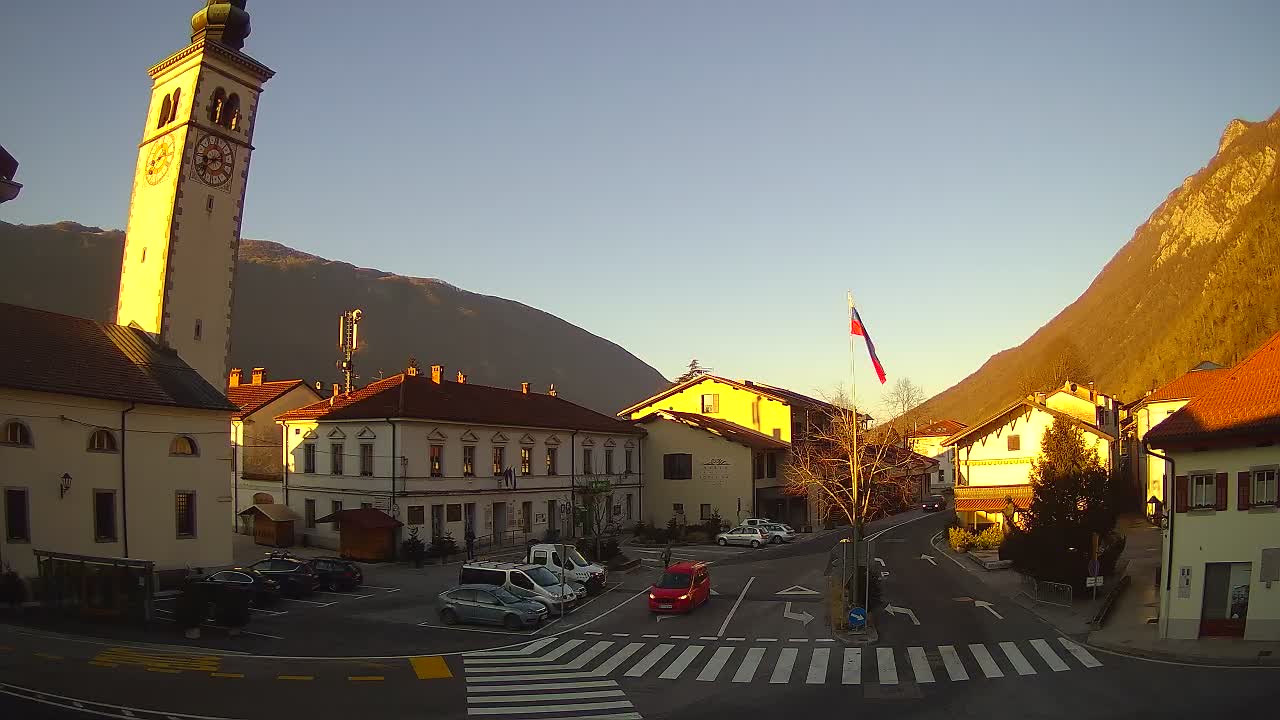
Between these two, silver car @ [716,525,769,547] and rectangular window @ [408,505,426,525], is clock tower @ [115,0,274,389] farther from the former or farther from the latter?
silver car @ [716,525,769,547]

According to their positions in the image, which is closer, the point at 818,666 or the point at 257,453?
the point at 818,666

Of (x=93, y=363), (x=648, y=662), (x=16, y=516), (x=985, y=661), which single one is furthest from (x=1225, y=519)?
(x=93, y=363)

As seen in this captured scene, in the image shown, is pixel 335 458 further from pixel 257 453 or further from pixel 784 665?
pixel 784 665

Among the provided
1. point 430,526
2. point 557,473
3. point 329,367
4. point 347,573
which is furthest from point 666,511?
point 329,367

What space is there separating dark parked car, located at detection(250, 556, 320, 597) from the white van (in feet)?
31.0

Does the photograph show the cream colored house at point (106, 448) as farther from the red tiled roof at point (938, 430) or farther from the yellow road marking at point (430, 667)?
the red tiled roof at point (938, 430)

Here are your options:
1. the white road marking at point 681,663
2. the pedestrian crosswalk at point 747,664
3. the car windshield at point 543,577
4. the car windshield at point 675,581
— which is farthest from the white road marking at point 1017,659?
the car windshield at point 543,577

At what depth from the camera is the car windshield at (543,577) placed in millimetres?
34094

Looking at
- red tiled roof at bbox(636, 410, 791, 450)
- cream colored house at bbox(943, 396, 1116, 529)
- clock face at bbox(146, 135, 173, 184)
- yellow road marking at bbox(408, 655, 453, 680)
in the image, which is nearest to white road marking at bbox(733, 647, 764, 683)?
yellow road marking at bbox(408, 655, 453, 680)

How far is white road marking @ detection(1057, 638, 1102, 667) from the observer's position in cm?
2323

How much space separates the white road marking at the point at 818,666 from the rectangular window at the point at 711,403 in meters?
46.0

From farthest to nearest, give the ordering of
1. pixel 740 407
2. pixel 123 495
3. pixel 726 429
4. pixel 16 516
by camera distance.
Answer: pixel 740 407
pixel 726 429
pixel 123 495
pixel 16 516

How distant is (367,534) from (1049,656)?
3318cm

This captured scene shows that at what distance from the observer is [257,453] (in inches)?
2227
